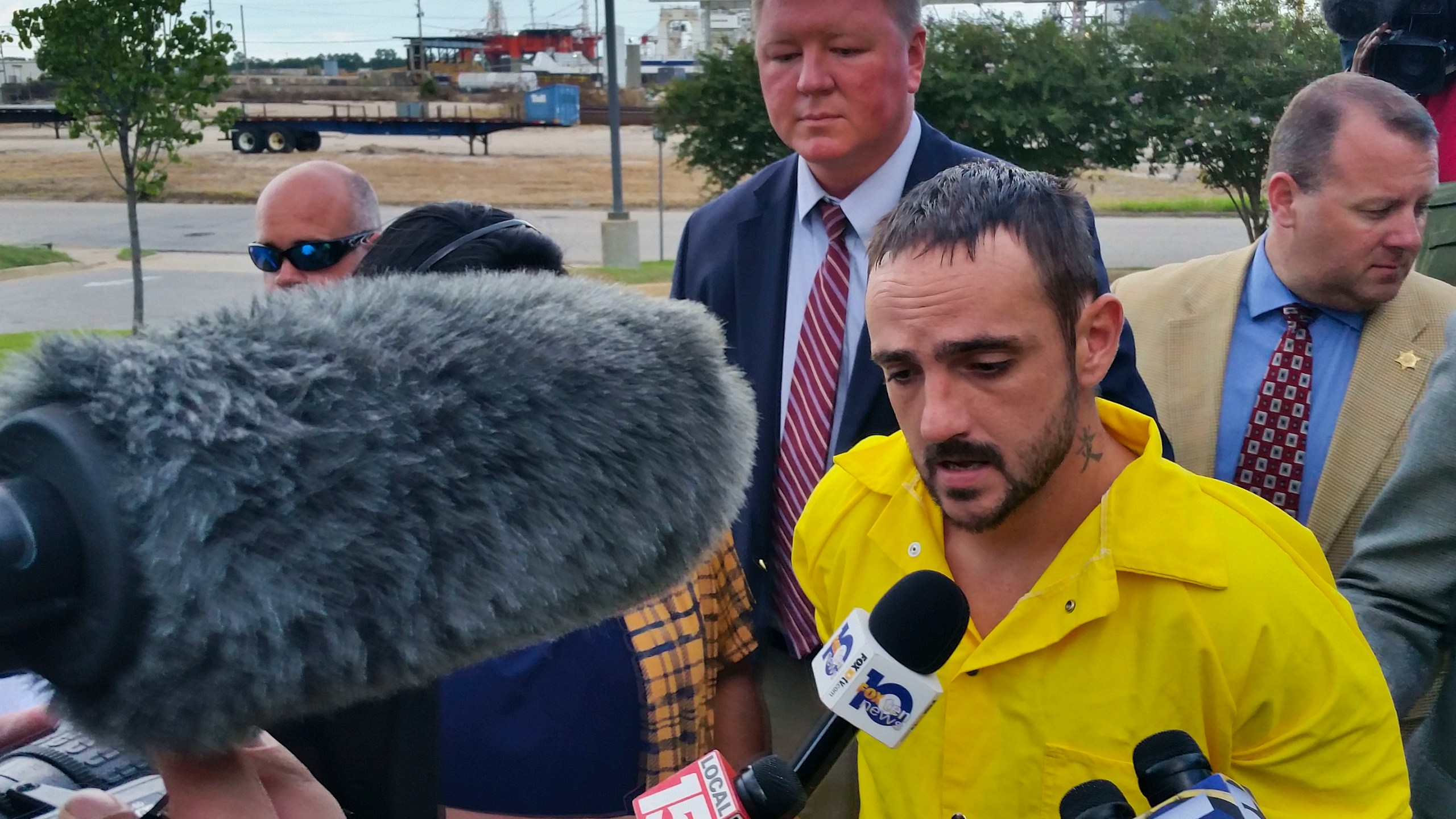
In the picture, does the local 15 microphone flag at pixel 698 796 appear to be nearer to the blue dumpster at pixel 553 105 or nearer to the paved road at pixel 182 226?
the paved road at pixel 182 226

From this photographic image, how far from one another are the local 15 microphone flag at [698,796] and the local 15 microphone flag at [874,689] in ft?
0.69

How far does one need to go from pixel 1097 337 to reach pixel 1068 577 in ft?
1.19

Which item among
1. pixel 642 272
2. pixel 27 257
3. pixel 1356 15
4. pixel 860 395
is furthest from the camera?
pixel 27 257

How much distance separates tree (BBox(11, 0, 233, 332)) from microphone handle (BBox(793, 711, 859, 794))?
11.1 meters

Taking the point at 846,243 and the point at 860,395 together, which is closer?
the point at 860,395

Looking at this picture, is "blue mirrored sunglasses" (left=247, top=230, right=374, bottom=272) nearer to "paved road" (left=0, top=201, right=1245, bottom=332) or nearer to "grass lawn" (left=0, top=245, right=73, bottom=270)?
"paved road" (left=0, top=201, right=1245, bottom=332)

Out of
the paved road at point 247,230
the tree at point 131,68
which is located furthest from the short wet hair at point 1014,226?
the paved road at point 247,230

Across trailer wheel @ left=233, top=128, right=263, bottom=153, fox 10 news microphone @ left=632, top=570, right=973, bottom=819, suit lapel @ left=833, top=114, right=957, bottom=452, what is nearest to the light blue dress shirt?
suit lapel @ left=833, top=114, right=957, bottom=452

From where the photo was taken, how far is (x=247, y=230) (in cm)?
2130

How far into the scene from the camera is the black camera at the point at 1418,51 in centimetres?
393

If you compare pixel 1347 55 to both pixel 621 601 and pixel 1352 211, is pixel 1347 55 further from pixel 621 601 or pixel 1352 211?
pixel 621 601

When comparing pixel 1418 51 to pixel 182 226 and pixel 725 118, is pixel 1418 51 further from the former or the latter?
pixel 182 226

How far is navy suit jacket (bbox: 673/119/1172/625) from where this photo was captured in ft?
9.04

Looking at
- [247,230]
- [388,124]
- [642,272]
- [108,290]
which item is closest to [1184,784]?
[642,272]
